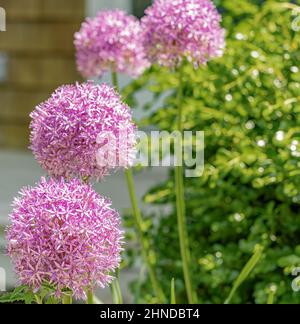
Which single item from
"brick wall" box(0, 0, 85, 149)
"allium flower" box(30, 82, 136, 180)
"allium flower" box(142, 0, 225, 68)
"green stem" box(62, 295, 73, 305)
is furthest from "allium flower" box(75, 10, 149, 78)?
"brick wall" box(0, 0, 85, 149)

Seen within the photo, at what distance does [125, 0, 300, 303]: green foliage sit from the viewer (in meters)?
1.97

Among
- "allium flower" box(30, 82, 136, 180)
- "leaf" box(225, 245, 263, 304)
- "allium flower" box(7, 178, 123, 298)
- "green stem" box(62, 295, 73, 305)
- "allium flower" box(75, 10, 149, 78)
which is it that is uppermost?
"allium flower" box(75, 10, 149, 78)

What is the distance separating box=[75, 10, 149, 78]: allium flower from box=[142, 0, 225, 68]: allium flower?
8cm

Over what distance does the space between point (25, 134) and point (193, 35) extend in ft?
12.5

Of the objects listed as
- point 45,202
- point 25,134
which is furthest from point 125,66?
point 25,134

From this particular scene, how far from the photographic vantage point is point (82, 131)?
4.05 ft

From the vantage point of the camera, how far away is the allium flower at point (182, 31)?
5.56 ft

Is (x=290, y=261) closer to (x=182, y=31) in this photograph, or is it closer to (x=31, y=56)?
(x=182, y=31)

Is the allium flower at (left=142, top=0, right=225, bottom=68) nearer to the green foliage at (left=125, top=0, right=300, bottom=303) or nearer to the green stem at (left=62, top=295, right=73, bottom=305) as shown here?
the green foliage at (left=125, top=0, right=300, bottom=303)

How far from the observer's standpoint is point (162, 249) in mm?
2391

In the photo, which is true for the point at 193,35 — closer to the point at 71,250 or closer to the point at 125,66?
the point at 125,66

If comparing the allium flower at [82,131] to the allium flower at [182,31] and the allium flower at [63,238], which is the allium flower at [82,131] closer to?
the allium flower at [63,238]

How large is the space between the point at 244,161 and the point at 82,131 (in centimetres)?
86

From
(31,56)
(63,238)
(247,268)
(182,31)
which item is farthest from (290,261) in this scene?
(31,56)
